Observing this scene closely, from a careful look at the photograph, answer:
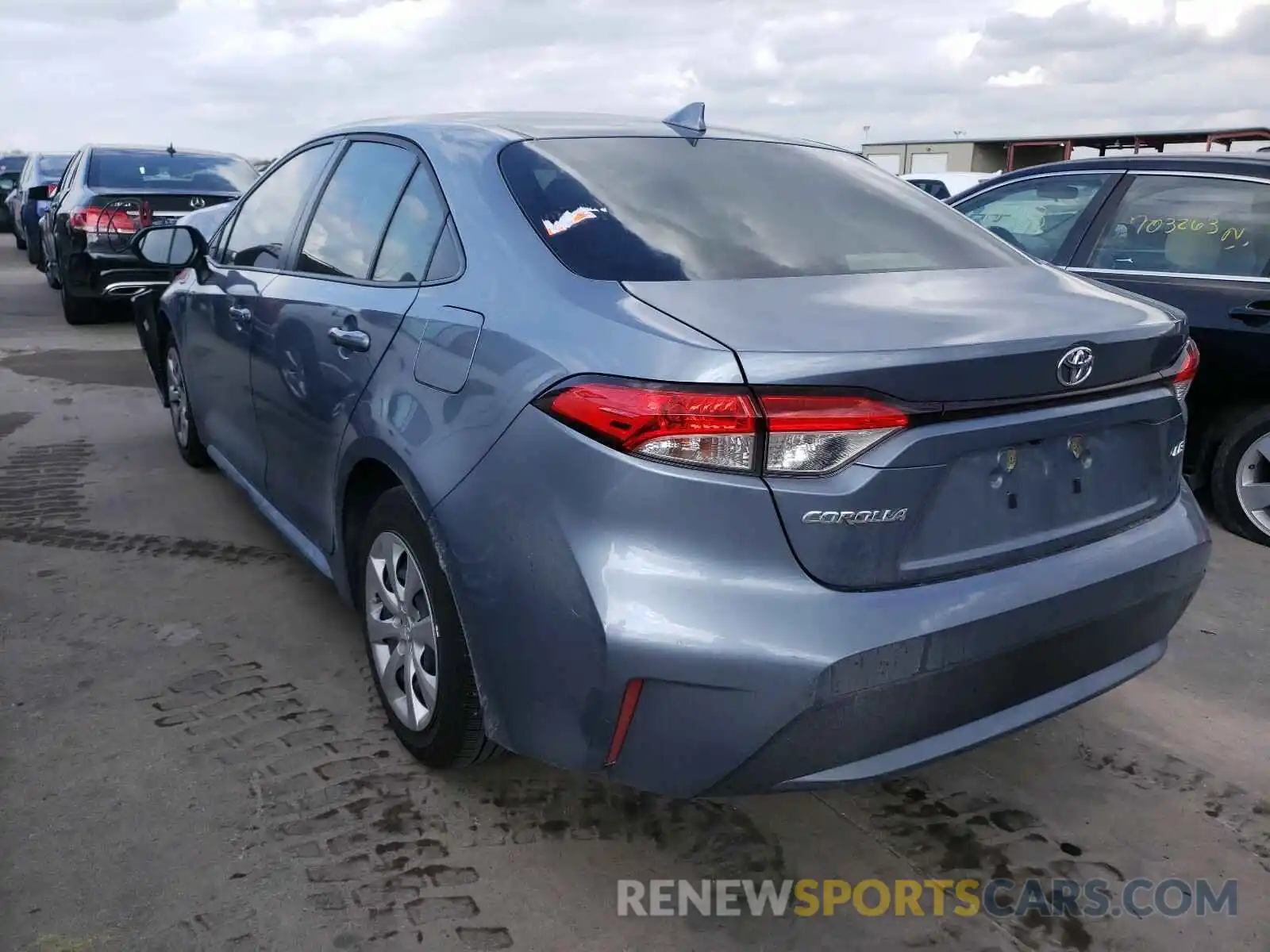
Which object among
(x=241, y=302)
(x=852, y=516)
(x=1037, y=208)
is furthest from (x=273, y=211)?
(x=1037, y=208)

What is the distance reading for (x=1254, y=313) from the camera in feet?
14.5

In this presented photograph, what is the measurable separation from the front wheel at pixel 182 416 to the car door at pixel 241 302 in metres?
0.55

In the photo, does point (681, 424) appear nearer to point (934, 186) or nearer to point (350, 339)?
point (350, 339)

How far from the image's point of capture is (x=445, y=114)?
126 inches

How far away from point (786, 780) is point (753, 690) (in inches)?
8.9

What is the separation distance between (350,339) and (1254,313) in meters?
3.61

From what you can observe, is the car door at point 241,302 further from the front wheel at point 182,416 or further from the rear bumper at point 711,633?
the rear bumper at point 711,633

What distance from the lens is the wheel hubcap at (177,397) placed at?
5227 millimetres

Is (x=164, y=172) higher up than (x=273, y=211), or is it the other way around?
(x=164, y=172)

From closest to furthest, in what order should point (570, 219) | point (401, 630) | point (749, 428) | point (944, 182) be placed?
point (749, 428)
point (570, 219)
point (401, 630)
point (944, 182)

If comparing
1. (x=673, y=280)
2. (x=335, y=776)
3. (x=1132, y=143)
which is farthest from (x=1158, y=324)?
(x=1132, y=143)

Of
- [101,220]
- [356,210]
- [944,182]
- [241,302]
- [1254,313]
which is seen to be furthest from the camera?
[944,182]

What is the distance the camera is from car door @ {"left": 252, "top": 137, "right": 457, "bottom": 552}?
2797mm

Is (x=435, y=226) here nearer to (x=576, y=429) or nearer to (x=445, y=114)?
(x=445, y=114)
